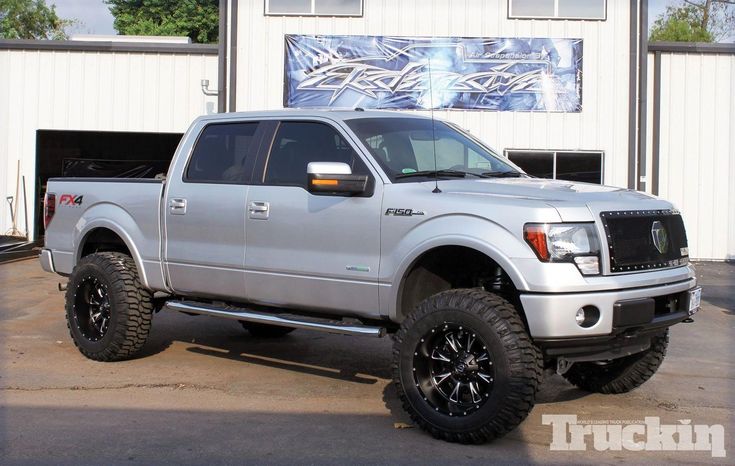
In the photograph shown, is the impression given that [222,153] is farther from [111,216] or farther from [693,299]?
[693,299]

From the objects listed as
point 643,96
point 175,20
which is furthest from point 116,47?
point 175,20

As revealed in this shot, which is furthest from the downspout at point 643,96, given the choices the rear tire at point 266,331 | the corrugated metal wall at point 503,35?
the rear tire at point 266,331

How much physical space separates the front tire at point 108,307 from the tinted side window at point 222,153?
106 cm

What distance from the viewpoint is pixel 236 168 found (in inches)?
279

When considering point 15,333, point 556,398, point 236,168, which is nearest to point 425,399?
point 556,398

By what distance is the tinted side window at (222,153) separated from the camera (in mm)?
7078

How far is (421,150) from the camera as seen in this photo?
6.64m

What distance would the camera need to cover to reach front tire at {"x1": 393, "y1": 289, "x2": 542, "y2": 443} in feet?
17.0

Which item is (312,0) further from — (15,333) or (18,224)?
(15,333)

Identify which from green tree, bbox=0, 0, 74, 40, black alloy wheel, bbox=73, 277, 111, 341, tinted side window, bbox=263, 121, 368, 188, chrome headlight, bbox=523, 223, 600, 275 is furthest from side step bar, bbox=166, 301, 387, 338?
green tree, bbox=0, 0, 74, 40

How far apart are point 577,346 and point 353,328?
61.5 inches

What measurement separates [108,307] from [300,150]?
2301mm

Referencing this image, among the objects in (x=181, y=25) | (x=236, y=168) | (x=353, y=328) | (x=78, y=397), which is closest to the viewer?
(x=353, y=328)

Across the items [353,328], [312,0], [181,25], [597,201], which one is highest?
[181,25]
